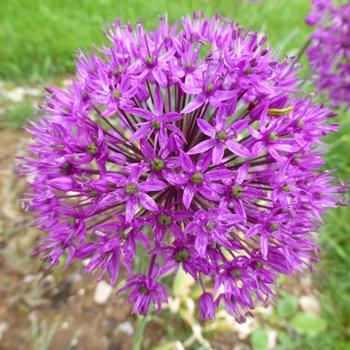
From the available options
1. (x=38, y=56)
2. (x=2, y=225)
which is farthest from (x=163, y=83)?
(x=38, y=56)

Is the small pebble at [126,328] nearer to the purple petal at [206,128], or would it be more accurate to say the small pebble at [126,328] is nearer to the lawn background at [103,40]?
the lawn background at [103,40]

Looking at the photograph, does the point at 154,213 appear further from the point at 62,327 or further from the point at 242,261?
the point at 62,327

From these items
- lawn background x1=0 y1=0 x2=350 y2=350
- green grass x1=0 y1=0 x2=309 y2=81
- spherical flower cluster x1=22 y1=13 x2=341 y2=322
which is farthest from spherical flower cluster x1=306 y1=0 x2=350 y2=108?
spherical flower cluster x1=22 y1=13 x2=341 y2=322

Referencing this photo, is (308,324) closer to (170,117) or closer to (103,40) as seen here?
(170,117)

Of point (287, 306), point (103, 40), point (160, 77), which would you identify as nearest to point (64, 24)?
point (103, 40)

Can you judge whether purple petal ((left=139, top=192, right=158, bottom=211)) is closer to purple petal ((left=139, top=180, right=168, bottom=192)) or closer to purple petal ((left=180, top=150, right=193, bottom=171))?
purple petal ((left=139, top=180, right=168, bottom=192))

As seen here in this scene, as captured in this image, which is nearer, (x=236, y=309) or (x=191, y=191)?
(x=191, y=191)

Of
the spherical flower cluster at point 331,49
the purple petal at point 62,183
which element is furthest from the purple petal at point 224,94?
the spherical flower cluster at point 331,49
